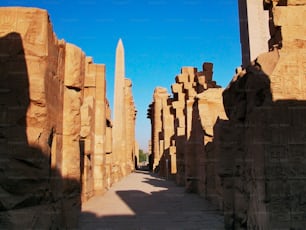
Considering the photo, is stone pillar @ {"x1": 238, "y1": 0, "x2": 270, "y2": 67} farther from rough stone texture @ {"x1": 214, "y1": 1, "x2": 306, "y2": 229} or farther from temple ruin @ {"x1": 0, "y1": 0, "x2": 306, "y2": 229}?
rough stone texture @ {"x1": 214, "y1": 1, "x2": 306, "y2": 229}

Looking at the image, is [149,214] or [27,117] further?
[149,214]

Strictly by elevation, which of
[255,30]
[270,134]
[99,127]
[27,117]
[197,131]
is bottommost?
[270,134]

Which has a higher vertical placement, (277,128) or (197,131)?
(197,131)

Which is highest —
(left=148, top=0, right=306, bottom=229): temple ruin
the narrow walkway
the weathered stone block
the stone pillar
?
the stone pillar

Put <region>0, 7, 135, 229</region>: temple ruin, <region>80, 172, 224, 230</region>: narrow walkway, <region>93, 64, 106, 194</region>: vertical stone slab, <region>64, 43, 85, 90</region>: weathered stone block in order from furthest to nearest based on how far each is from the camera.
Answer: <region>93, 64, 106, 194</region>: vertical stone slab
<region>80, 172, 224, 230</region>: narrow walkway
<region>64, 43, 85, 90</region>: weathered stone block
<region>0, 7, 135, 229</region>: temple ruin

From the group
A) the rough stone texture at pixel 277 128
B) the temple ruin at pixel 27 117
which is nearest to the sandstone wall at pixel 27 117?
the temple ruin at pixel 27 117

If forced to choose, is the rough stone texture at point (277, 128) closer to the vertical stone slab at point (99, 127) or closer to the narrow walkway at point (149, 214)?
the narrow walkway at point (149, 214)

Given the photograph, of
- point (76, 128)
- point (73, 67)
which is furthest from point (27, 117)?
point (73, 67)

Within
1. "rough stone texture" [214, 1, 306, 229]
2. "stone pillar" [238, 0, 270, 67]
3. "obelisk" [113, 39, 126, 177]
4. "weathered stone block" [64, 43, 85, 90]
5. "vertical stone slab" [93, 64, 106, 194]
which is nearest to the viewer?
"rough stone texture" [214, 1, 306, 229]

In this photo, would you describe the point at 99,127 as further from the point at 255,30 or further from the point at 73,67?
the point at 73,67

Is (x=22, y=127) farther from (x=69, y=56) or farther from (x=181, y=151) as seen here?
(x=181, y=151)

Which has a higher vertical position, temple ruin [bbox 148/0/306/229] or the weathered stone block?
the weathered stone block

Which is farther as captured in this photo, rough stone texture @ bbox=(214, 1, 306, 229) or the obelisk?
the obelisk

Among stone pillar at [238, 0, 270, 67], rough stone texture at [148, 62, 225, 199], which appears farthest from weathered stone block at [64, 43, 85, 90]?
stone pillar at [238, 0, 270, 67]
